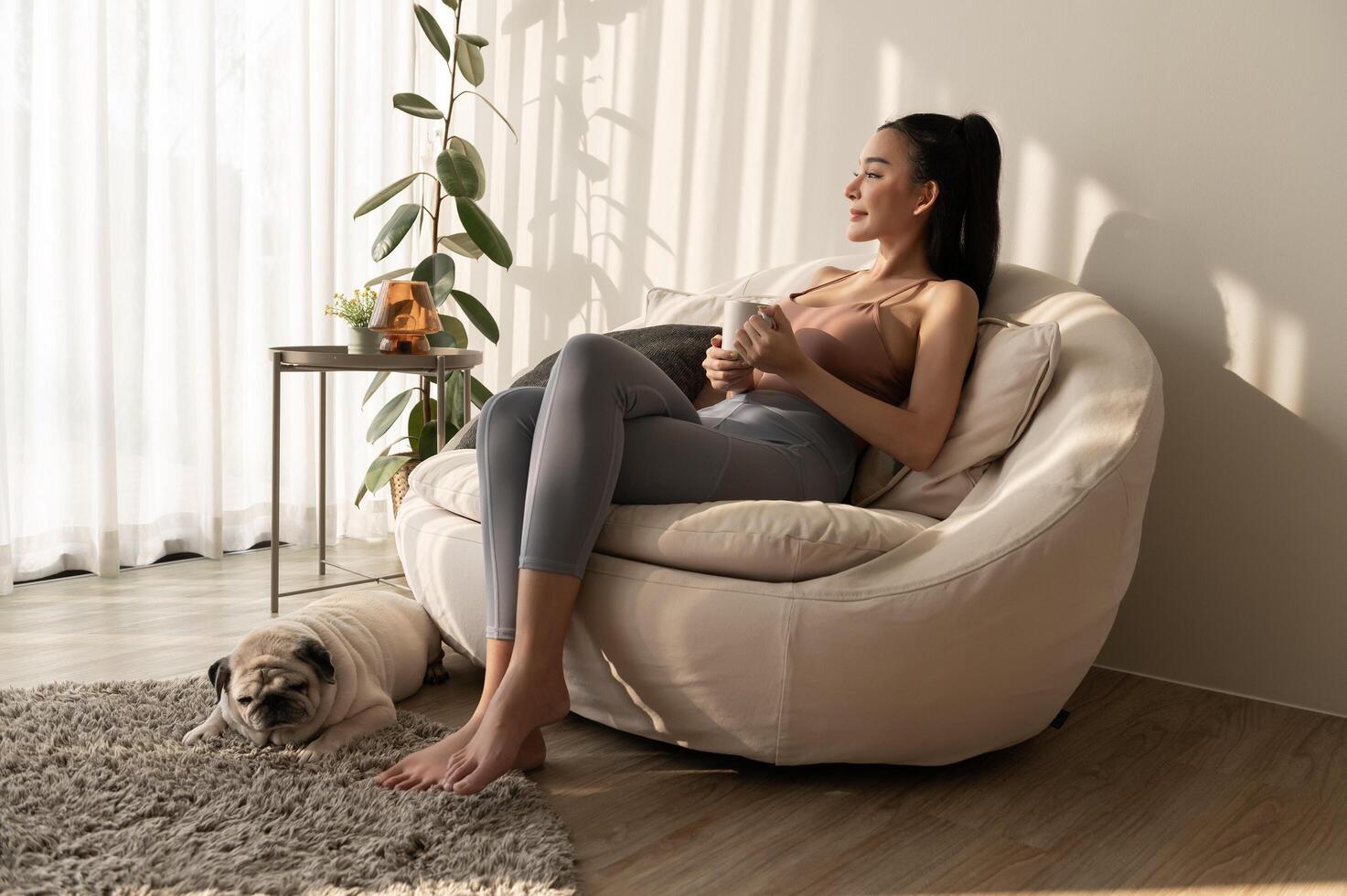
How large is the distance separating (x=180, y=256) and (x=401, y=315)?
2.99 ft

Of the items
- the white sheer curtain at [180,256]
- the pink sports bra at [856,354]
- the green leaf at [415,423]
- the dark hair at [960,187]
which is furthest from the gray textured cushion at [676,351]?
the white sheer curtain at [180,256]

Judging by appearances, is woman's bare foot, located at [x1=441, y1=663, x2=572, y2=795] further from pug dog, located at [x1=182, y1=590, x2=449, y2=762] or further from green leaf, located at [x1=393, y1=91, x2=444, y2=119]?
green leaf, located at [x1=393, y1=91, x2=444, y2=119]

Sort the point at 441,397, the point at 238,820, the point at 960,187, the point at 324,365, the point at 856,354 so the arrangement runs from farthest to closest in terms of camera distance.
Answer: the point at 441,397 < the point at 324,365 < the point at 960,187 < the point at 856,354 < the point at 238,820

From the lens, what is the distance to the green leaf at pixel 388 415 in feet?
11.5

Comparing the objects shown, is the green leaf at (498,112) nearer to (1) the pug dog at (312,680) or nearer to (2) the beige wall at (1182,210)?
(2) the beige wall at (1182,210)

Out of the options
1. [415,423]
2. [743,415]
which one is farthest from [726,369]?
[415,423]

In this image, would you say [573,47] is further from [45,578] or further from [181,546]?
[45,578]

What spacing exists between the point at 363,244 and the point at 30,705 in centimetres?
215

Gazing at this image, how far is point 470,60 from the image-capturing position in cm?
345

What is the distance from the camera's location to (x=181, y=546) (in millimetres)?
3242

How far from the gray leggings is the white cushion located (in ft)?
0.21

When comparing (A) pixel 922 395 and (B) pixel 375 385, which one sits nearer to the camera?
(A) pixel 922 395

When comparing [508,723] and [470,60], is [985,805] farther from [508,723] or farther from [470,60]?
[470,60]

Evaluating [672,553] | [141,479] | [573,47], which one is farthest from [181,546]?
[672,553]
